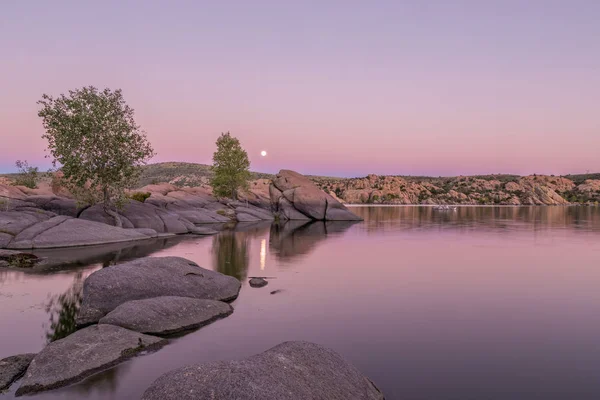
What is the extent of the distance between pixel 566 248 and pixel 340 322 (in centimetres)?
3053

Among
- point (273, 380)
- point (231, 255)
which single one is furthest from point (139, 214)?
point (273, 380)

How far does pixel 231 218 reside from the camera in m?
67.4

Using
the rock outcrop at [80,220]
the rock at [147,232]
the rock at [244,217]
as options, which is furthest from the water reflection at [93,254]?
the rock at [244,217]

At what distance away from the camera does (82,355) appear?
954 centimetres

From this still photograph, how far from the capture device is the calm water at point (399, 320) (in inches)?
376

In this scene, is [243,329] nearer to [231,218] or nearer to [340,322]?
[340,322]

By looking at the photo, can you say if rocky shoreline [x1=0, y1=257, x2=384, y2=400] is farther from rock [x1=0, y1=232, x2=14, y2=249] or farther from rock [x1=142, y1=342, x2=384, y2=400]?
rock [x1=0, y1=232, x2=14, y2=249]

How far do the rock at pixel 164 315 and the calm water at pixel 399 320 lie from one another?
0.62m

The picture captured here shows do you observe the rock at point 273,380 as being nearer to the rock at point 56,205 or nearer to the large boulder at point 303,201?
the rock at point 56,205

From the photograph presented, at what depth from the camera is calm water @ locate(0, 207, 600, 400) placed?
31.3 ft

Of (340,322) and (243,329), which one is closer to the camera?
(243,329)

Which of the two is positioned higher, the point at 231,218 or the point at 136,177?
the point at 136,177

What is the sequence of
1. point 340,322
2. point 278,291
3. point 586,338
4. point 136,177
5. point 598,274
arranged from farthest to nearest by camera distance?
1. point 136,177
2. point 598,274
3. point 278,291
4. point 340,322
5. point 586,338

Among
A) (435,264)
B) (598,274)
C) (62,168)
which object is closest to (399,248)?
(435,264)
